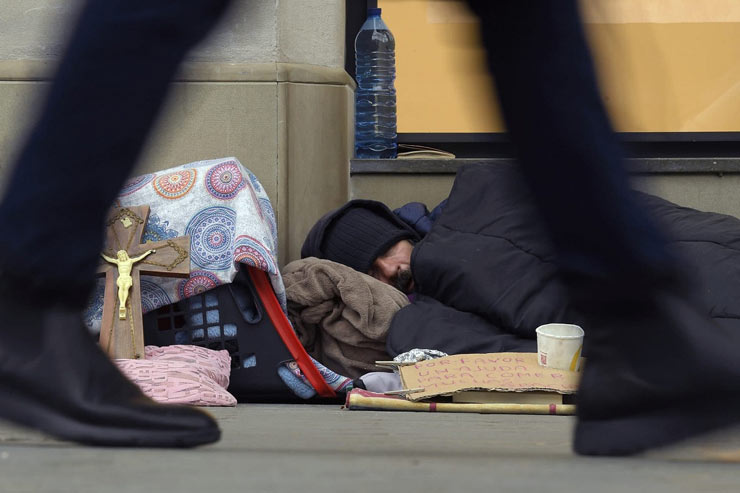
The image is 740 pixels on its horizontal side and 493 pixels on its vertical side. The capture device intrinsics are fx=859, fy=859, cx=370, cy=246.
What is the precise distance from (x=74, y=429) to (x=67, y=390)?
0.14 ft

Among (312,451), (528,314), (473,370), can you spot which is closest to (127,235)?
(473,370)

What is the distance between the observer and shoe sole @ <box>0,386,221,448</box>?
37.7 inches

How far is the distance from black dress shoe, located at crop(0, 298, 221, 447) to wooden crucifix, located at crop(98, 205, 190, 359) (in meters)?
1.40

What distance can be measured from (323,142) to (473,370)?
1.43 metres

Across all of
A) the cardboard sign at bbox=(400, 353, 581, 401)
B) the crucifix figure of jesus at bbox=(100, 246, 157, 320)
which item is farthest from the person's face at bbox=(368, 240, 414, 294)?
the crucifix figure of jesus at bbox=(100, 246, 157, 320)

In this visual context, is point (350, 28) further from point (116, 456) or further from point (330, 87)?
point (116, 456)

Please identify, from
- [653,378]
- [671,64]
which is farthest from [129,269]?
[671,64]

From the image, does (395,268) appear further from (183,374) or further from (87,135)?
(87,135)

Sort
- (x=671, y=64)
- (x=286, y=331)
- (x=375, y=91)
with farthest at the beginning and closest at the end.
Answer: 1. (x=671, y=64)
2. (x=375, y=91)
3. (x=286, y=331)

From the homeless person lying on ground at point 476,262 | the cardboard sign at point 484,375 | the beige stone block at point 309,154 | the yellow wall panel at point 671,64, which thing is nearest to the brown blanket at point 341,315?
the homeless person lying on ground at point 476,262

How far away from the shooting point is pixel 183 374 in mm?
2201

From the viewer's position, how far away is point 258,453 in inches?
38.5

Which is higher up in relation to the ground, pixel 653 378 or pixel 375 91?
pixel 375 91

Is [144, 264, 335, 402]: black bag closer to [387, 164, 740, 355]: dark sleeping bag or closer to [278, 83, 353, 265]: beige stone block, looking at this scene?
[387, 164, 740, 355]: dark sleeping bag
